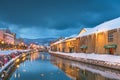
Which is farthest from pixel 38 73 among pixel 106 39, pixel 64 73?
pixel 106 39

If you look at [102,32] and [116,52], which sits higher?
[102,32]

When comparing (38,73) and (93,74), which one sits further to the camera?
(38,73)

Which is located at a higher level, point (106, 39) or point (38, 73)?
point (106, 39)

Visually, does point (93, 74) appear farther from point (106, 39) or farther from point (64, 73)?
point (106, 39)

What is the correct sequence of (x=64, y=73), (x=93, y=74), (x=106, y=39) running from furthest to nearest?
(x=106, y=39) < (x=64, y=73) < (x=93, y=74)

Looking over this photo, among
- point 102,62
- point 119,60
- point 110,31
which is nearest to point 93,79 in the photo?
point 119,60

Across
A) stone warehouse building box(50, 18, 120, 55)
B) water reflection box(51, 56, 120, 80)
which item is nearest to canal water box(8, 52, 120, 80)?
water reflection box(51, 56, 120, 80)

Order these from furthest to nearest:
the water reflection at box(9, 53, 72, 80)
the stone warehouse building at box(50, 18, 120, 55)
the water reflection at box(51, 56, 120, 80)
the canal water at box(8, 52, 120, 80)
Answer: the stone warehouse building at box(50, 18, 120, 55)
the water reflection at box(9, 53, 72, 80)
the canal water at box(8, 52, 120, 80)
the water reflection at box(51, 56, 120, 80)

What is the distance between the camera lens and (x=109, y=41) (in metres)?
56.3

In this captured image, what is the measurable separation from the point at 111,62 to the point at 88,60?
44.6ft

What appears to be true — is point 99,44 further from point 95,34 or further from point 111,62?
point 111,62

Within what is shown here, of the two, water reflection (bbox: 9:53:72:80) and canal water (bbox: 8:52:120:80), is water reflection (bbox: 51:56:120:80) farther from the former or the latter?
water reflection (bbox: 9:53:72:80)

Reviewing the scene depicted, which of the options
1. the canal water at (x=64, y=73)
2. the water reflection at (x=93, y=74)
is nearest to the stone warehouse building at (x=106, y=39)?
the canal water at (x=64, y=73)

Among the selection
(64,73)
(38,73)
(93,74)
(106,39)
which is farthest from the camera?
(106,39)
